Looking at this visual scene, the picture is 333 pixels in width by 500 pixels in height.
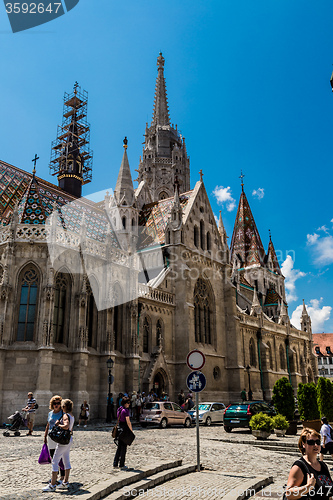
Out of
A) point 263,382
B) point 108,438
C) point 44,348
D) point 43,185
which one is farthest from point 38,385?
point 263,382

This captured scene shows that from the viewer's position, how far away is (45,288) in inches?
856

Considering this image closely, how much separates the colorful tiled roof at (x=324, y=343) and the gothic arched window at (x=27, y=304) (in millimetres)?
69578

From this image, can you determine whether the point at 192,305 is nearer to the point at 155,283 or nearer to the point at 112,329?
the point at 155,283

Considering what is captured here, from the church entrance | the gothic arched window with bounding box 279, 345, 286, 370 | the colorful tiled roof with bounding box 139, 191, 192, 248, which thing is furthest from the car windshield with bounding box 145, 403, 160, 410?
the gothic arched window with bounding box 279, 345, 286, 370

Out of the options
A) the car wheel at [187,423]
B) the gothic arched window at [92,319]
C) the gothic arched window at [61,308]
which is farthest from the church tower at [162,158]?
the car wheel at [187,423]

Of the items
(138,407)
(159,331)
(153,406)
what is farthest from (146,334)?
(153,406)

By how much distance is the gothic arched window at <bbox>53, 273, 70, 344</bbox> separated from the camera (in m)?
22.8

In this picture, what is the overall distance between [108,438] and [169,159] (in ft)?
144

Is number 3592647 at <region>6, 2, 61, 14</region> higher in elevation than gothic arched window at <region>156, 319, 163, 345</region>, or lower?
higher

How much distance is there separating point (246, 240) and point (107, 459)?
53.8 m

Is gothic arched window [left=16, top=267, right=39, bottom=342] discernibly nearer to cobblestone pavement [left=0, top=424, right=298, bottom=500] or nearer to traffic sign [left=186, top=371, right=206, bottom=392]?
cobblestone pavement [left=0, top=424, right=298, bottom=500]

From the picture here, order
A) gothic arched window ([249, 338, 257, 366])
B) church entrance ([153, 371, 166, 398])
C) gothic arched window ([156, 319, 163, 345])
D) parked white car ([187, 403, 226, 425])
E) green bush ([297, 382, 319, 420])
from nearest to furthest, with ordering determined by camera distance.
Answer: green bush ([297, 382, 319, 420])
parked white car ([187, 403, 226, 425])
church entrance ([153, 371, 166, 398])
gothic arched window ([156, 319, 163, 345])
gothic arched window ([249, 338, 257, 366])

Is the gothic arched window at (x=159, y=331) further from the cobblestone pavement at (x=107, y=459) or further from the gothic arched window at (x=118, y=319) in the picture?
the cobblestone pavement at (x=107, y=459)

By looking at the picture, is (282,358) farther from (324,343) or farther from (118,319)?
(324,343)
